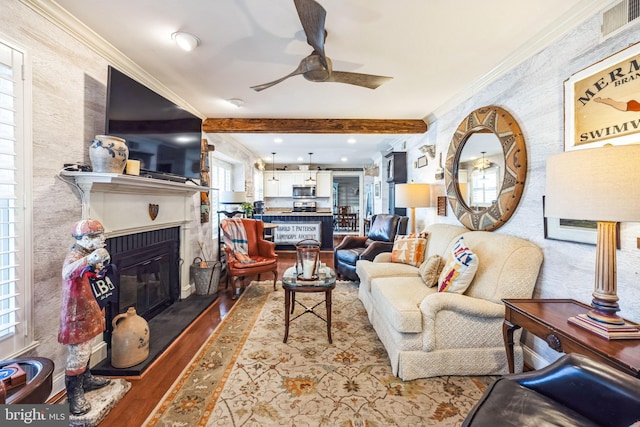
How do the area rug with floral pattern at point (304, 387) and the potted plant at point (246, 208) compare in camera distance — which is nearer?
the area rug with floral pattern at point (304, 387)

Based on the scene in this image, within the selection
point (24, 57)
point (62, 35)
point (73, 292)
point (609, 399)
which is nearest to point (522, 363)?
point (609, 399)

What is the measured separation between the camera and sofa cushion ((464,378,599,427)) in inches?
39.6

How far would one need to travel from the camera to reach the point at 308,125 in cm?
415

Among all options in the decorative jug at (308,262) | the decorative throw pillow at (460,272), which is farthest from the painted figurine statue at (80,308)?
the decorative throw pillow at (460,272)

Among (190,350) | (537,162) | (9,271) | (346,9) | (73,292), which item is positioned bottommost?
(190,350)

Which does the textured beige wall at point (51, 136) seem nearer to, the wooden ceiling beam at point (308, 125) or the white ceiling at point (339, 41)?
the white ceiling at point (339, 41)

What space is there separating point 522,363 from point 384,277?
1.24 meters

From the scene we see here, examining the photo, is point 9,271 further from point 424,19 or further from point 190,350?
point 424,19

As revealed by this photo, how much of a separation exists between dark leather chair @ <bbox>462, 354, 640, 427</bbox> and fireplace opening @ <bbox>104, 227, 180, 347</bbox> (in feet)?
8.76

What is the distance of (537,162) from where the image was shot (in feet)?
6.95

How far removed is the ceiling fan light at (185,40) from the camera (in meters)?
2.05

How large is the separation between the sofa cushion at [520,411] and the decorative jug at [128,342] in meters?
2.23

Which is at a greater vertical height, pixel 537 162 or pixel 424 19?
pixel 424 19

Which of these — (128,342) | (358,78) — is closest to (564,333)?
(358,78)
